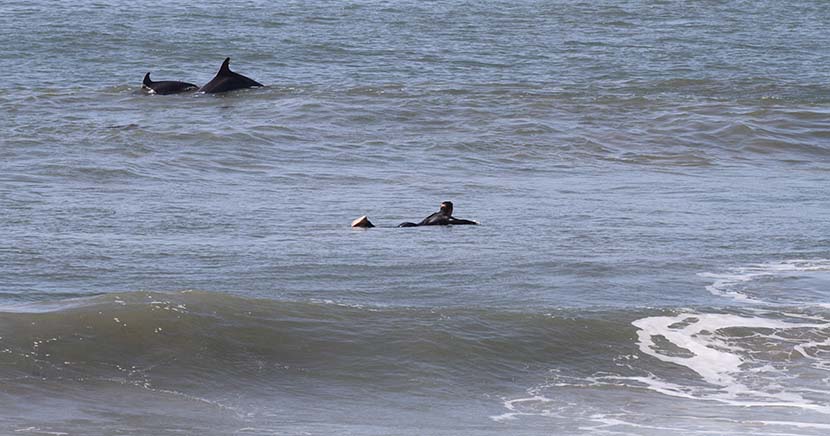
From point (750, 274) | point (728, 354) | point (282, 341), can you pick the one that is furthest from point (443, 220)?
point (728, 354)

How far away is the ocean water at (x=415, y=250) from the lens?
7.90m

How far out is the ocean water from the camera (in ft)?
25.9

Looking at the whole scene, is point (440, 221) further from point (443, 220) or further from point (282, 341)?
point (282, 341)

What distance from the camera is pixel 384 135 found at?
Result: 18219 millimetres

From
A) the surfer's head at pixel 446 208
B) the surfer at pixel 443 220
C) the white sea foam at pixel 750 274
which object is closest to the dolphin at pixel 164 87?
the surfer at pixel 443 220

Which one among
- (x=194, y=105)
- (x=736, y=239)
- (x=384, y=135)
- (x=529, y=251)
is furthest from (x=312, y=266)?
(x=194, y=105)

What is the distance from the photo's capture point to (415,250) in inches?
436

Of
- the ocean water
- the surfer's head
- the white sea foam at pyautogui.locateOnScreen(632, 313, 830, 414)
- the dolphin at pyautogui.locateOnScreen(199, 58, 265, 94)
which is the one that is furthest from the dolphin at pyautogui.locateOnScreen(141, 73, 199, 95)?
the white sea foam at pyautogui.locateOnScreen(632, 313, 830, 414)

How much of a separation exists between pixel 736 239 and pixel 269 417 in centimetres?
538

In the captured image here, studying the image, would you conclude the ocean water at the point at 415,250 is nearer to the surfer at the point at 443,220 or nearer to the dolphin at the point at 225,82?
the surfer at the point at 443,220

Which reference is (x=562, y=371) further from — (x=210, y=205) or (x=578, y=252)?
(x=210, y=205)

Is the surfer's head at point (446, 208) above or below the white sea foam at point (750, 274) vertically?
above

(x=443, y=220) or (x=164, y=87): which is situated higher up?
(x=443, y=220)

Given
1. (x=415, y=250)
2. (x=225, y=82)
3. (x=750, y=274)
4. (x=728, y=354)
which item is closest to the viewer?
(x=728, y=354)
